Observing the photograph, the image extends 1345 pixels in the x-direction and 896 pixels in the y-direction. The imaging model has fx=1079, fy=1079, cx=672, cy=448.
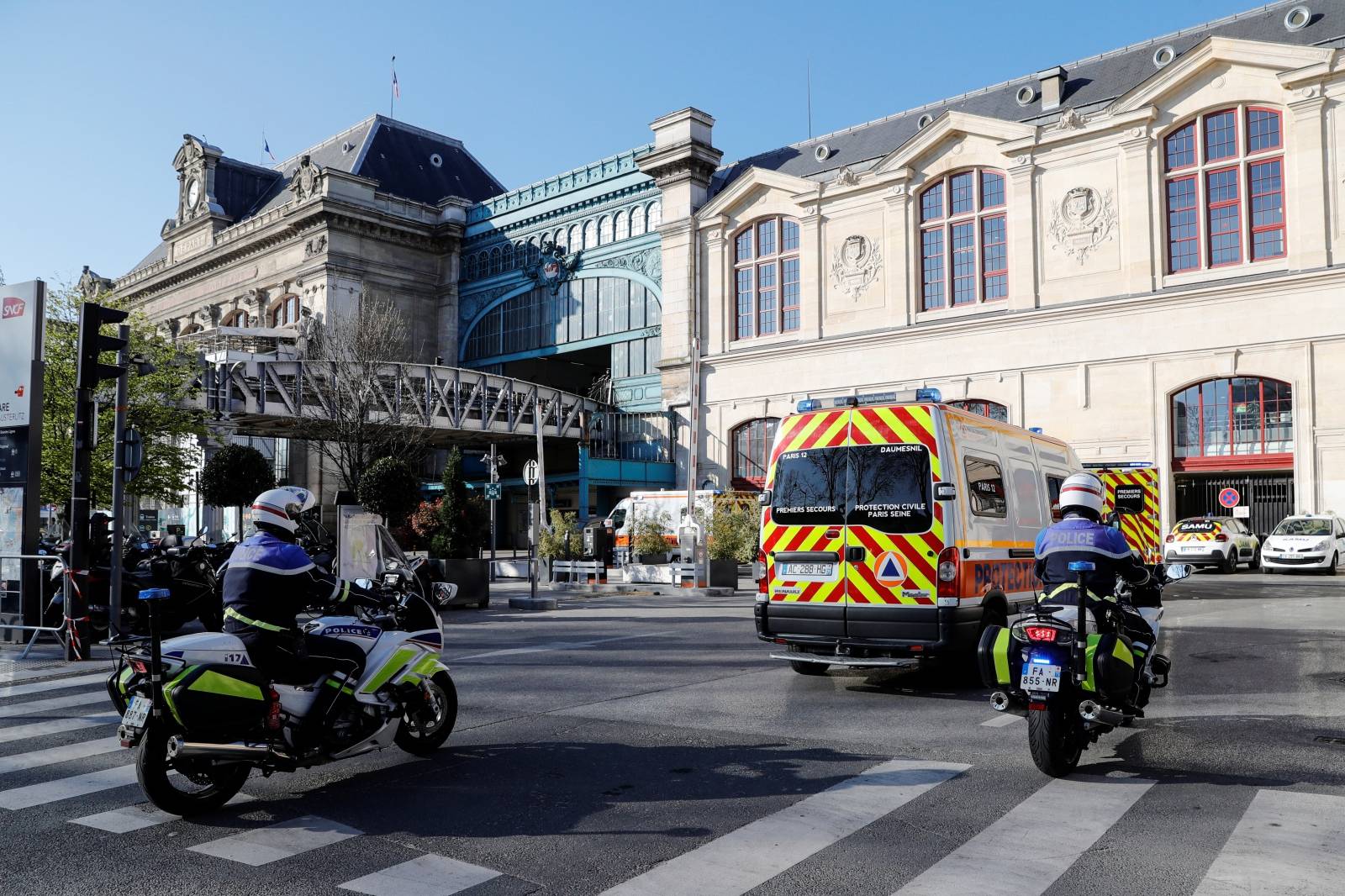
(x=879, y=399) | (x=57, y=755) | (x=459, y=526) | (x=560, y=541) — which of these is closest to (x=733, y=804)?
(x=57, y=755)

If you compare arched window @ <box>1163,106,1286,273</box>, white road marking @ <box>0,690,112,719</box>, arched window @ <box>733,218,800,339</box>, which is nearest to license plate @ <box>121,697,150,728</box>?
white road marking @ <box>0,690,112,719</box>

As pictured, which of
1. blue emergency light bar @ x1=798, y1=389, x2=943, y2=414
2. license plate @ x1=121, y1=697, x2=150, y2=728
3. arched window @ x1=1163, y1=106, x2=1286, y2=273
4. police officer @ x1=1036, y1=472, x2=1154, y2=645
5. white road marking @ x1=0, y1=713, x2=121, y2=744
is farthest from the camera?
arched window @ x1=1163, y1=106, x2=1286, y2=273

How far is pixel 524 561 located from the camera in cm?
3020

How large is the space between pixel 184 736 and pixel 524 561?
2465 centimetres

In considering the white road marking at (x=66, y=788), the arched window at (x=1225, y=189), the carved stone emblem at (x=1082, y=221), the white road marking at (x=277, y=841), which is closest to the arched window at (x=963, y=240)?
the carved stone emblem at (x=1082, y=221)

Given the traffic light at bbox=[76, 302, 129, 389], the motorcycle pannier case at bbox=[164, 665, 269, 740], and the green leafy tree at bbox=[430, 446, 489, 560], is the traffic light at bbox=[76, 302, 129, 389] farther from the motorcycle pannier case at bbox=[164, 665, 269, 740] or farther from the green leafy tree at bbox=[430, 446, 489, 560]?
the green leafy tree at bbox=[430, 446, 489, 560]

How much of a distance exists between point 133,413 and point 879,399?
24.6 meters

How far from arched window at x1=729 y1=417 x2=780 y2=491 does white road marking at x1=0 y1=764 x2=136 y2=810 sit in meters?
35.6

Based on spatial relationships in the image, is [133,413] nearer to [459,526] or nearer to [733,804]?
[459,526]

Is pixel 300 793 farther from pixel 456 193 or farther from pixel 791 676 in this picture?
pixel 456 193

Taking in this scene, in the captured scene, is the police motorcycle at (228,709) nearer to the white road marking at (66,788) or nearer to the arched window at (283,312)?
the white road marking at (66,788)

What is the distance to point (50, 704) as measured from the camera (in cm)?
966

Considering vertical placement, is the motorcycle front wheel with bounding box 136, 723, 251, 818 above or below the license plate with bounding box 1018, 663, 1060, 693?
below

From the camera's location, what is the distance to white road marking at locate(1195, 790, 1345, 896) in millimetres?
4430
